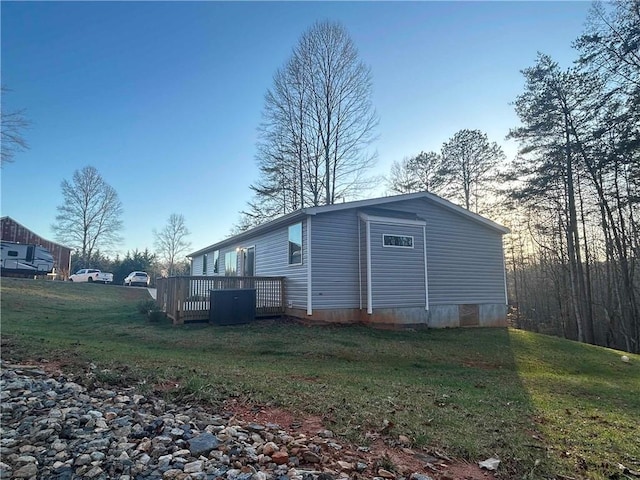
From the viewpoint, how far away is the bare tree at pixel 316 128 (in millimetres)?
18234

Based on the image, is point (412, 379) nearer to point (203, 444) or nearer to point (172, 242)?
point (203, 444)

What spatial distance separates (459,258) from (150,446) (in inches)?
470

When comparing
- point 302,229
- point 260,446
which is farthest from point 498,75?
point 260,446

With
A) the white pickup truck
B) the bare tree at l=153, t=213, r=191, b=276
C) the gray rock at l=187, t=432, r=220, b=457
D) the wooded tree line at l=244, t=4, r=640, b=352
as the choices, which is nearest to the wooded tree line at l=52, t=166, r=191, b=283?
the white pickup truck

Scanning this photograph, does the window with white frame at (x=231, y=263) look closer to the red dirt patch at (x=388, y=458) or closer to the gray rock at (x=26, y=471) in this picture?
the red dirt patch at (x=388, y=458)

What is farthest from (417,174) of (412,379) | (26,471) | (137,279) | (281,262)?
(137,279)

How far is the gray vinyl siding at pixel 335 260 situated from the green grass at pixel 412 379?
1.04m

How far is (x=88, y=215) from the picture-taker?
113 feet

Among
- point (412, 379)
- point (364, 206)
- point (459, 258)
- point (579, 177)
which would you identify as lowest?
point (412, 379)

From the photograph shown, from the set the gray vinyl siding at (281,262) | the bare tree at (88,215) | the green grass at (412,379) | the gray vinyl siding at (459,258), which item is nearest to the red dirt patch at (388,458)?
the green grass at (412,379)

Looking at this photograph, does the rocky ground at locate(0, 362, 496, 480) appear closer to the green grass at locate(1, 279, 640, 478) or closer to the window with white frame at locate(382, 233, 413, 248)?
the green grass at locate(1, 279, 640, 478)

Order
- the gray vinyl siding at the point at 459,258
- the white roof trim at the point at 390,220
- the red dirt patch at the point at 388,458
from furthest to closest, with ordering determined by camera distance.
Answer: the gray vinyl siding at the point at 459,258 → the white roof trim at the point at 390,220 → the red dirt patch at the point at 388,458

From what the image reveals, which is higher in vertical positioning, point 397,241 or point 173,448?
point 397,241

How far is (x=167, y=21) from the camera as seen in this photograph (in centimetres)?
920
